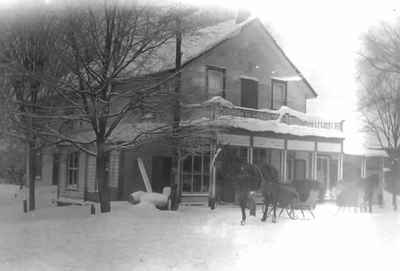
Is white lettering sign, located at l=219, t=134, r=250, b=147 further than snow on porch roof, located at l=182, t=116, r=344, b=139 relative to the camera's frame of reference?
Yes

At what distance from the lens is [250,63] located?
69.3 ft

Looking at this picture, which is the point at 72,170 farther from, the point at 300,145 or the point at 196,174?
the point at 300,145

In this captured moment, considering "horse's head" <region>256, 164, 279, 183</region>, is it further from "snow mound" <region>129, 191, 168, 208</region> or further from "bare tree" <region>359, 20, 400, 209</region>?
"bare tree" <region>359, 20, 400, 209</region>

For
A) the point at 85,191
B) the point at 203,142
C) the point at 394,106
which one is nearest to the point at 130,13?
the point at 203,142

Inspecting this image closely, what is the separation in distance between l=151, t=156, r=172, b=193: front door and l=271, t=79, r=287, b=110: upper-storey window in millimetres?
5840

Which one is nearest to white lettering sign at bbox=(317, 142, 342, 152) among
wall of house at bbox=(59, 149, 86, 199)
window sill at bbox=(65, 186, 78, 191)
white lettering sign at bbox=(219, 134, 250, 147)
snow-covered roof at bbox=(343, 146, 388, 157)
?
snow-covered roof at bbox=(343, 146, 388, 157)

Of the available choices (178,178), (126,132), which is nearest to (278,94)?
(178,178)

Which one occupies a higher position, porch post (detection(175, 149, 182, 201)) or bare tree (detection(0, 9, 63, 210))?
bare tree (detection(0, 9, 63, 210))

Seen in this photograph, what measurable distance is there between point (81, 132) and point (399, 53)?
9964 millimetres

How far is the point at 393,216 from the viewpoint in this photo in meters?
16.2

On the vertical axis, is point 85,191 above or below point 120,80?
below

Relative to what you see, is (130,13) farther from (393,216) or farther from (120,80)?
(393,216)

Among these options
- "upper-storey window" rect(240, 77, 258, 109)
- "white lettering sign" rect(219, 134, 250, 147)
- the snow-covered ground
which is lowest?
the snow-covered ground

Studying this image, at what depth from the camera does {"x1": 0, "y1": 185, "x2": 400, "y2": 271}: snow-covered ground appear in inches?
322
